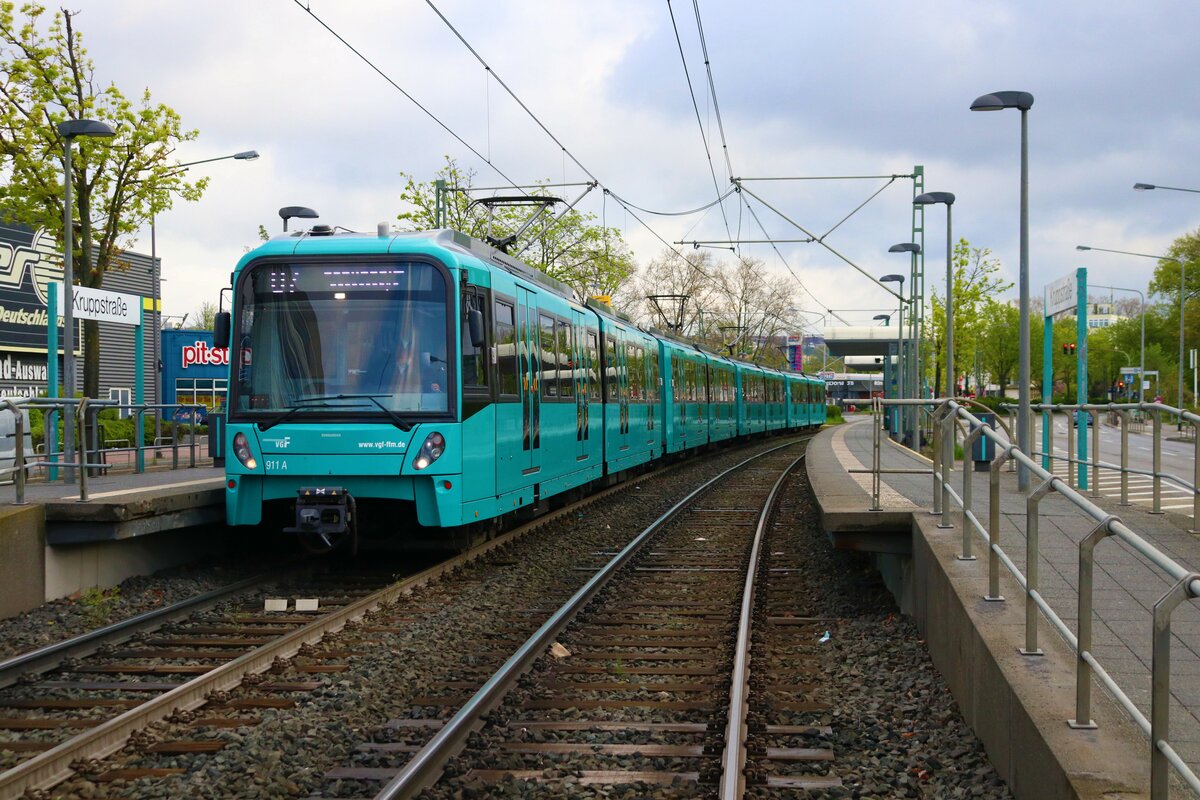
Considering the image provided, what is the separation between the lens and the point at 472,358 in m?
10.8

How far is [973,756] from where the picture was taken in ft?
17.8

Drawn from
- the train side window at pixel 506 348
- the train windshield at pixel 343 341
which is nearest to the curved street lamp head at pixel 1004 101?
the train side window at pixel 506 348

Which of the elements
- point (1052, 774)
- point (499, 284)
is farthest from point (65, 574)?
point (1052, 774)

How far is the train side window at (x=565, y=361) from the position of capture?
1486 centimetres

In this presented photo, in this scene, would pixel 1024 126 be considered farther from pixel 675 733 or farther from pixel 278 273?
pixel 675 733

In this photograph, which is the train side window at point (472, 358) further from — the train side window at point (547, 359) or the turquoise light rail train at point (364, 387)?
the train side window at point (547, 359)

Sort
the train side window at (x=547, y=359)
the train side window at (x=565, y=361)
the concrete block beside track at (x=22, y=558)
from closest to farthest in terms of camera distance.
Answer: the concrete block beside track at (x=22, y=558) < the train side window at (x=547, y=359) < the train side window at (x=565, y=361)

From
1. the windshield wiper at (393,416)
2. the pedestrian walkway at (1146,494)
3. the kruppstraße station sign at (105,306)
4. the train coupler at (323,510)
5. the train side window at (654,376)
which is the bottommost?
the pedestrian walkway at (1146,494)

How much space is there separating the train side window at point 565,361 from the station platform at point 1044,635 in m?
4.94

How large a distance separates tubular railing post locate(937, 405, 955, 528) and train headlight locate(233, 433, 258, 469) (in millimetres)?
5770

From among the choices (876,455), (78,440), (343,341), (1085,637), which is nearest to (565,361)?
(343,341)

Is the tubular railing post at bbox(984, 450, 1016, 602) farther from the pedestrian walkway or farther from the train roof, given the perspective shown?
the train roof

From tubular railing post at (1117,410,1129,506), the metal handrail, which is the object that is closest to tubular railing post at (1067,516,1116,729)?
the metal handrail

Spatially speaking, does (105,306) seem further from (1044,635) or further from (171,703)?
(1044,635)
